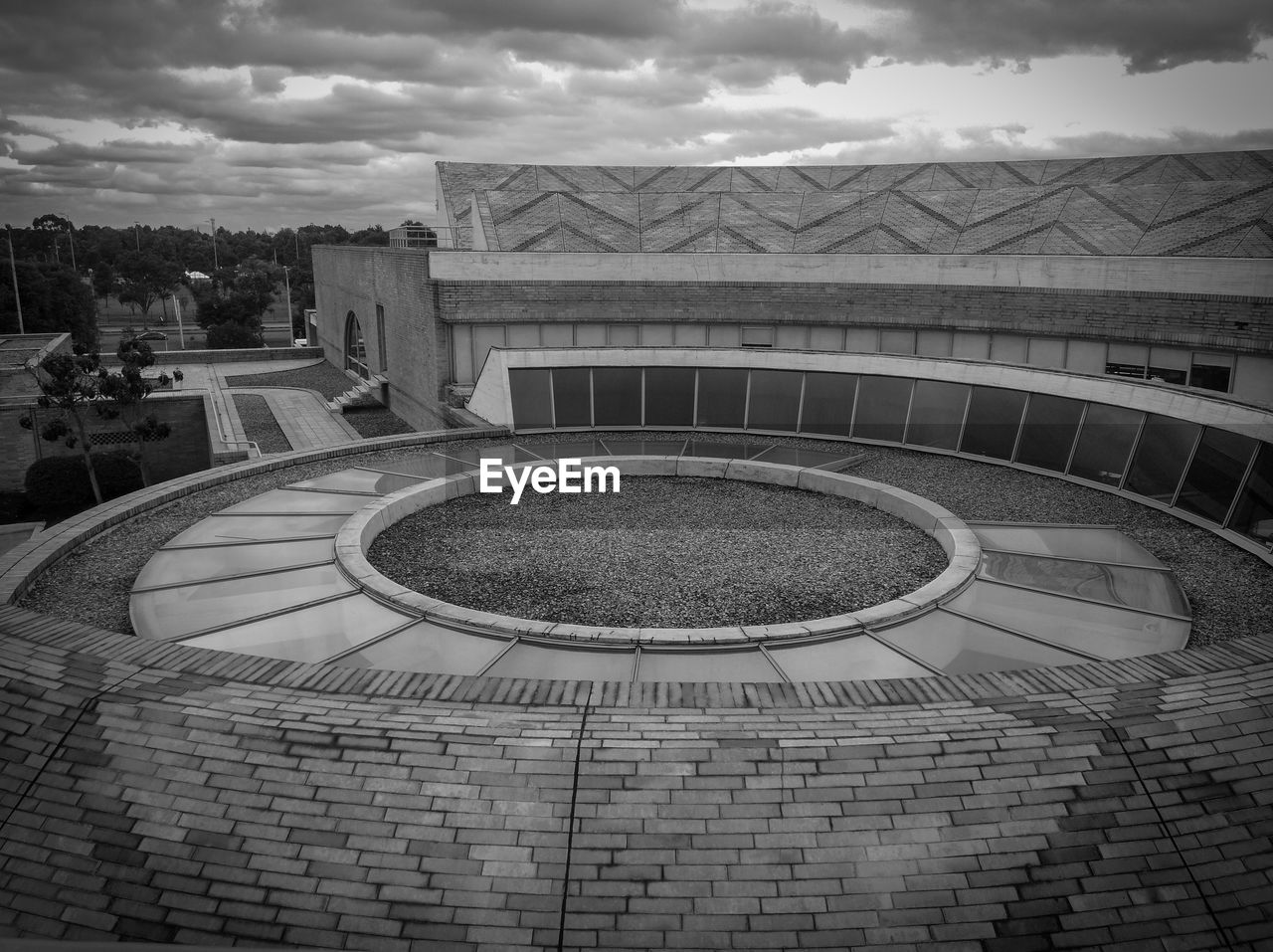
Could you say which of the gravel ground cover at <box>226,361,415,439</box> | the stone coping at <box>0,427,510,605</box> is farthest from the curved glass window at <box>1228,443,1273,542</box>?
the gravel ground cover at <box>226,361,415,439</box>

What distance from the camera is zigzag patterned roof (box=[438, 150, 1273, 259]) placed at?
82.2 ft

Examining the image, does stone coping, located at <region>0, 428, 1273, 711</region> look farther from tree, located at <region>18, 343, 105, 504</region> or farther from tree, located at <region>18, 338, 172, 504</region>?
tree, located at <region>18, 343, 105, 504</region>

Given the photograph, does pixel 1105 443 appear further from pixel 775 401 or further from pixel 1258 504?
pixel 775 401

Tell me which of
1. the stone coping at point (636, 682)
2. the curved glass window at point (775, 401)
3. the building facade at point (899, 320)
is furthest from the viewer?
the curved glass window at point (775, 401)

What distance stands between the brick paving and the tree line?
65.4m

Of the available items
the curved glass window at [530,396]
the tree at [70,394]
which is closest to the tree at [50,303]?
the tree at [70,394]

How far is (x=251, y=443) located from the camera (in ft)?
91.8

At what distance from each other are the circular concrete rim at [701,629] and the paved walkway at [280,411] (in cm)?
856

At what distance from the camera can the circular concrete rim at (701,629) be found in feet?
32.0

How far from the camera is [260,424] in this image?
112ft

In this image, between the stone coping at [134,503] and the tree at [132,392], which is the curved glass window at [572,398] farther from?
the tree at [132,392]

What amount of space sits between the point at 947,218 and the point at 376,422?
74.2 feet

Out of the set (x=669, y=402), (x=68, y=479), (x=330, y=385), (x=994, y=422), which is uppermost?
(x=994, y=422)

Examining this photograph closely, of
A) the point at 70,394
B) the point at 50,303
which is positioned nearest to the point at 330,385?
the point at 70,394
